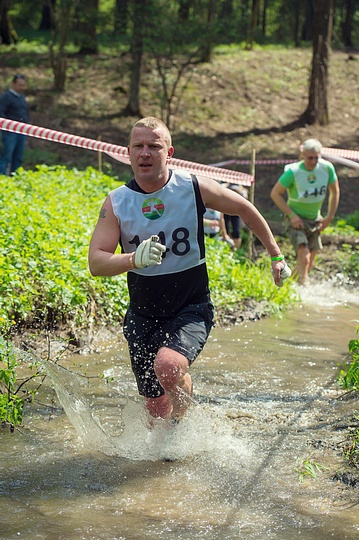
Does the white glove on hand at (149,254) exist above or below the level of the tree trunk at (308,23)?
below

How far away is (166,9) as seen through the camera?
75.2 ft

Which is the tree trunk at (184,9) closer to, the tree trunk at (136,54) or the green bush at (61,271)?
the tree trunk at (136,54)

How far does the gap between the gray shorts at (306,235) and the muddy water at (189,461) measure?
12.8 ft

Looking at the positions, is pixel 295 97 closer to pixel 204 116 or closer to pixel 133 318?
pixel 204 116

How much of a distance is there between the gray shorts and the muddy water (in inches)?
153

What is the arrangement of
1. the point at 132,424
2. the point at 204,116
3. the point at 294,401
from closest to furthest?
the point at 132,424, the point at 294,401, the point at 204,116

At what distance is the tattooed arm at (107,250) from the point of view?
466cm

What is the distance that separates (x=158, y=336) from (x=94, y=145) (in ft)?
19.8

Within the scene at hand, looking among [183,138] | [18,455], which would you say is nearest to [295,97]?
[183,138]

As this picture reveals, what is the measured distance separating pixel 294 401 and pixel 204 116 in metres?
19.6

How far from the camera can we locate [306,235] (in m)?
11.6

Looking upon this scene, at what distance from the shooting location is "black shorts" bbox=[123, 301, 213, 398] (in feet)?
17.0

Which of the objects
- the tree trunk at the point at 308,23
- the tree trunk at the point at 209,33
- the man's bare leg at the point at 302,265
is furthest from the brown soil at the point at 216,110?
the man's bare leg at the point at 302,265

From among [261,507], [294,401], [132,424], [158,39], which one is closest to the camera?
[261,507]
